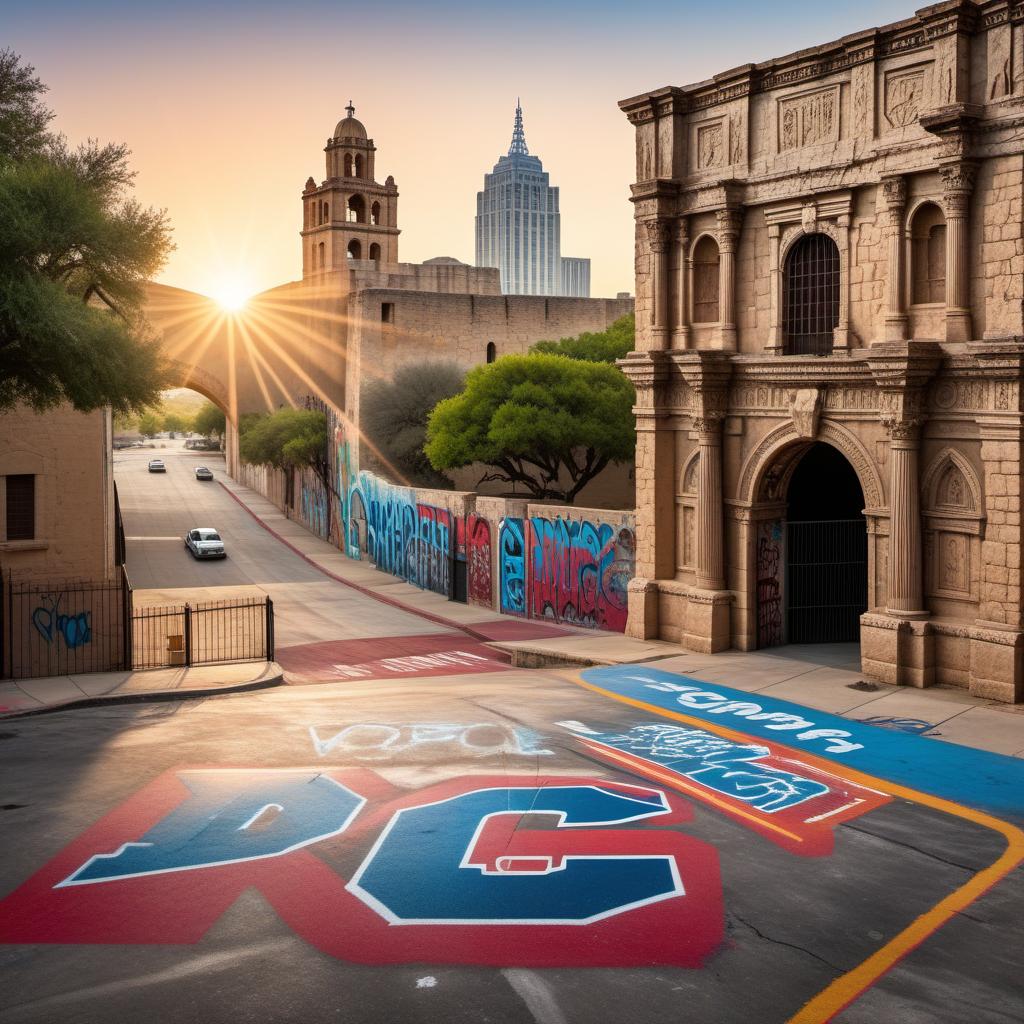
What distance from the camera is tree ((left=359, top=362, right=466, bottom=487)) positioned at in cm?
5206

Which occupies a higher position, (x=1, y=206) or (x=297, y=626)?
(x=1, y=206)

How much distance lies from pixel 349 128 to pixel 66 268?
5841 centimetres

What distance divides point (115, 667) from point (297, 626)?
32.1 ft

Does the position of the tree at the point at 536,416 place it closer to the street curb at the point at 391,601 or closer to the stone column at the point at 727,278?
the street curb at the point at 391,601

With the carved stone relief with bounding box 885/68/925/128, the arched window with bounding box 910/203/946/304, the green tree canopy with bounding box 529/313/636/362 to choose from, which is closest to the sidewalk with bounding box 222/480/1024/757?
the arched window with bounding box 910/203/946/304

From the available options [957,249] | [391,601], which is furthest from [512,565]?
[957,249]

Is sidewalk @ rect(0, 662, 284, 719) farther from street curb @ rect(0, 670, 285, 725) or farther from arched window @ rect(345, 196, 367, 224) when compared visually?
arched window @ rect(345, 196, 367, 224)

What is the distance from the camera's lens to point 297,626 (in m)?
34.7

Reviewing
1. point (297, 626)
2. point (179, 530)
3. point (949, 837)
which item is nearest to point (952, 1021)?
point (949, 837)

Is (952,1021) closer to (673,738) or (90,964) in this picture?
(90,964)

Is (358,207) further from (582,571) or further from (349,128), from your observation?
(582,571)

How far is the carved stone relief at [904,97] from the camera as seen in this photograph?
2122 centimetres

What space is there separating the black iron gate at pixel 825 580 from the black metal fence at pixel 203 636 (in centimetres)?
1149

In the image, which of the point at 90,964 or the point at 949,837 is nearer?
the point at 90,964
